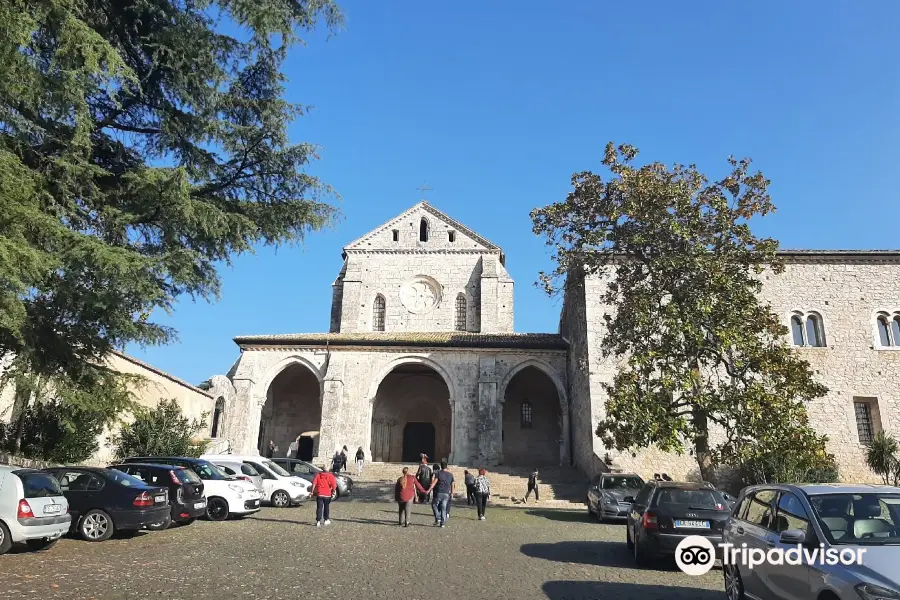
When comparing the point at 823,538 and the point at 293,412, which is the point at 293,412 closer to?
the point at 293,412

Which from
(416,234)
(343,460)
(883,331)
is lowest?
(343,460)

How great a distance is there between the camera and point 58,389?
1054cm

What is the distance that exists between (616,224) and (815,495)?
1151cm

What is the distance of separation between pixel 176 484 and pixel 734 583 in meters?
9.78

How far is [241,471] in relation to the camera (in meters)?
15.3

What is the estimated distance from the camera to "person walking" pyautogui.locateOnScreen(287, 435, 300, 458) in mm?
29372

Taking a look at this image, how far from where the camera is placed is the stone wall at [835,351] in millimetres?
21359

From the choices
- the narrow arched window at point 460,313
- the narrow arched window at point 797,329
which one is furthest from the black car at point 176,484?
the narrow arched window at point 460,313

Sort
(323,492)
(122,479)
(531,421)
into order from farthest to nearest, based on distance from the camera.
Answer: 1. (531,421)
2. (323,492)
3. (122,479)

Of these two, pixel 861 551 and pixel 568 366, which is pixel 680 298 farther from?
pixel 568 366

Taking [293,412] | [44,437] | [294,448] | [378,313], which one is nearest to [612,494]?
[44,437]

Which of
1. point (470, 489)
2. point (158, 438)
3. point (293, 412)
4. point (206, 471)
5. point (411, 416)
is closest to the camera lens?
point (206, 471)

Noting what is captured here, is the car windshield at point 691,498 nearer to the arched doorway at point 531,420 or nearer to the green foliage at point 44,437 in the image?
the green foliage at point 44,437

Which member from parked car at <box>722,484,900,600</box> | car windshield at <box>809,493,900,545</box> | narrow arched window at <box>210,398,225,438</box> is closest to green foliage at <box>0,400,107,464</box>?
narrow arched window at <box>210,398,225,438</box>
